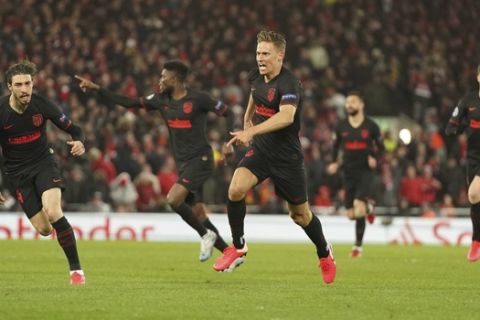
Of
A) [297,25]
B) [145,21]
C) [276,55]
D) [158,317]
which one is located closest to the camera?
[158,317]

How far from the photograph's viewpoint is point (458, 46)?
34781 millimetres

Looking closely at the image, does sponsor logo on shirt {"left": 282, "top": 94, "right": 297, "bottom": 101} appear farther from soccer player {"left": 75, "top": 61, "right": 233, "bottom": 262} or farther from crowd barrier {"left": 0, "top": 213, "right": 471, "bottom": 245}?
crowd barrier {"left": 0, "top": 213, "right": 471, "bottom": 245}

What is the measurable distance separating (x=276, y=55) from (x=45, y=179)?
2.74 m

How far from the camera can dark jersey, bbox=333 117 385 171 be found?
1920cm

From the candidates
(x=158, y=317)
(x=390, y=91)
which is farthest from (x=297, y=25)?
(x=158, y=317)

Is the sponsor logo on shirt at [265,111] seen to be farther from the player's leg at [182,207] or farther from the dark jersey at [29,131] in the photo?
the player's leg at [182,207]

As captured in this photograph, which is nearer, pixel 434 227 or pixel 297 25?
pixel 434 227

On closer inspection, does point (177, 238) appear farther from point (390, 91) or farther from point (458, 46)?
point (458, 46)

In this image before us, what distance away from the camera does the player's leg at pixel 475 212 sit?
15672 millimetres

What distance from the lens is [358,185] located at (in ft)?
63.3

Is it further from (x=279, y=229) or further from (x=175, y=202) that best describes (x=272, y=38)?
Result: (x=279, y=229)

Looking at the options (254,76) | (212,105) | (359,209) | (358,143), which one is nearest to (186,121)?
(212,105)

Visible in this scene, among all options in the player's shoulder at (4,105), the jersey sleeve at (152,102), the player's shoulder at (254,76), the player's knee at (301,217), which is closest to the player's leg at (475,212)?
the player's knee at (301,217)

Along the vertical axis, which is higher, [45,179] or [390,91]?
[45,179]
